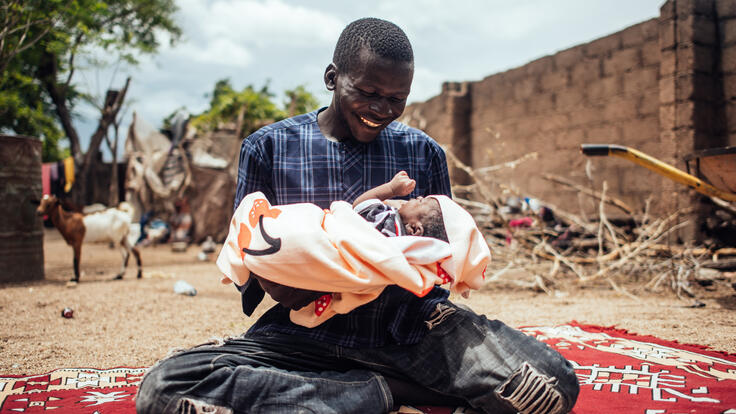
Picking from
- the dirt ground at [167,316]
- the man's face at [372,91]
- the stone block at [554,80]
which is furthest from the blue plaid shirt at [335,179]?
the stone block at [554,80]

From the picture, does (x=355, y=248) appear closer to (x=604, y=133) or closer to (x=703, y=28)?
(x=703, y=28)

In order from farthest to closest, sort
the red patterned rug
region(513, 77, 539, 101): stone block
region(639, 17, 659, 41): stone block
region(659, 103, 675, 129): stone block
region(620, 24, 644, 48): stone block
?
1. region(513, 77, 539, 101): stone block
2. region(620, 24, 644, 48): stone block
3. region(639, 17, 659, 41): stone block
4. region(659, 103, 675, 129): stone block
5. the red patterned rug

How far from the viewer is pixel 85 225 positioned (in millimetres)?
6070

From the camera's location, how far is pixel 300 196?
1.96 meters

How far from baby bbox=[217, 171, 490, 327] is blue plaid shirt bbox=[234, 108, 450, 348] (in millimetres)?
165

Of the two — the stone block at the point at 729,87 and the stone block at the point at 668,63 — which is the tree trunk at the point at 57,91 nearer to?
the stone block at the point at 668,63

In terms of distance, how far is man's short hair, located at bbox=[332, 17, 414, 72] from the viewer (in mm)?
1803

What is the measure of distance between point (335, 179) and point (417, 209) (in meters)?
0.38

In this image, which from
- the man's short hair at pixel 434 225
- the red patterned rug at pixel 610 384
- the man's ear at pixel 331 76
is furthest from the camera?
the man's ear at pixel 331 76

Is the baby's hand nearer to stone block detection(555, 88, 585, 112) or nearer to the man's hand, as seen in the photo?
the man's hand

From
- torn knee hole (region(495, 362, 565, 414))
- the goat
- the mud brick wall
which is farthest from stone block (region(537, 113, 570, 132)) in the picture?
torn knee hole (region(495, 362, 565, 414))

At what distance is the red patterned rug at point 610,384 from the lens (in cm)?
183

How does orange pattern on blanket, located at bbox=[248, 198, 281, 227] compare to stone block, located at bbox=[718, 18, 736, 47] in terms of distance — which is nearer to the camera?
orange pattern on blanket, located at bbox=[248, 198, 281, 227]

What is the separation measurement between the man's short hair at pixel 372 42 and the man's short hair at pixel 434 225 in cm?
56
